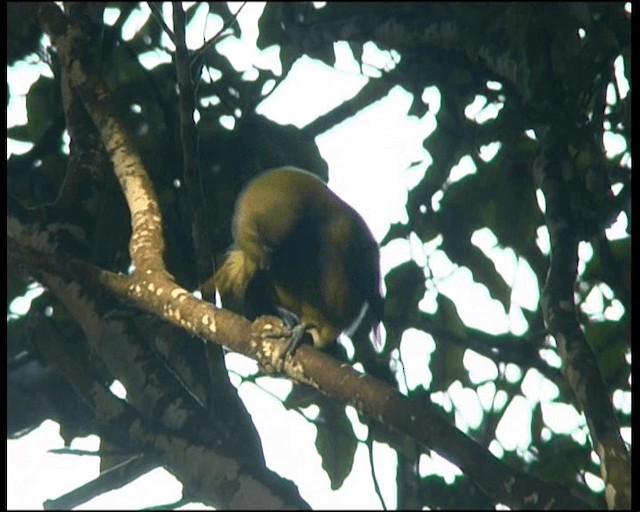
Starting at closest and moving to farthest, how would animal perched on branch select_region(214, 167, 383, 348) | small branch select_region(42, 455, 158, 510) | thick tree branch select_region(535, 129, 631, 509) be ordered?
thick tree branch select_region(535, 129, 631, 509) < small branch select_region(42, 455, 158, 510) < animal perched on branch select_region(214, 167, 383, 348)

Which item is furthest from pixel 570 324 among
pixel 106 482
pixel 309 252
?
pixel 106 482

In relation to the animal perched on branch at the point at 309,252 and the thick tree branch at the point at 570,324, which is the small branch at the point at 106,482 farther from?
the thick tree branch at the point at 570,324

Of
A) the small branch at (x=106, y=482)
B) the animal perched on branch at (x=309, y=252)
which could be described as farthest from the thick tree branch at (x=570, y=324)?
the small branch at (x=106, y=482)

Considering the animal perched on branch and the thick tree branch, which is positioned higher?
the animal perched on branch

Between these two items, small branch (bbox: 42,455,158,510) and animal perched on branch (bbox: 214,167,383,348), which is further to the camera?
animal perched on branch (bbox: 214,167,383,348)

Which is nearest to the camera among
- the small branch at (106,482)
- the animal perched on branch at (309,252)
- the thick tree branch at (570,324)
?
the thick tree branch at (570,324)

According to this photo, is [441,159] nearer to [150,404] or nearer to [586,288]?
[586,288]

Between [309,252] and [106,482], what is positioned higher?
[309,252]

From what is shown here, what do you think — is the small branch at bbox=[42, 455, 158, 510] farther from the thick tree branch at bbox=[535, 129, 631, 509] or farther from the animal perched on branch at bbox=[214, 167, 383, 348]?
the thick tree branch at bbox=[535, 129, 631, 509]

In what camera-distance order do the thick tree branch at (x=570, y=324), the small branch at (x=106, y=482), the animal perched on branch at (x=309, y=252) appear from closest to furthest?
the thick tree branch at (x=570, y=324) < the small branch at (x=106, y=482) < the animal perched on branch at (x=309, y=252)

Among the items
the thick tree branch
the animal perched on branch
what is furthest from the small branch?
the thick tree branch

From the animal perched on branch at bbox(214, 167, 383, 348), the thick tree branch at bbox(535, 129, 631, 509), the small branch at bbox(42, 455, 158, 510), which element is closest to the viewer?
the thick tree branch at bbox(535, 129, 631, 509)

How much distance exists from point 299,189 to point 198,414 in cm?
72

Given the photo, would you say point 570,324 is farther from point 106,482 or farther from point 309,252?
point 106,482
